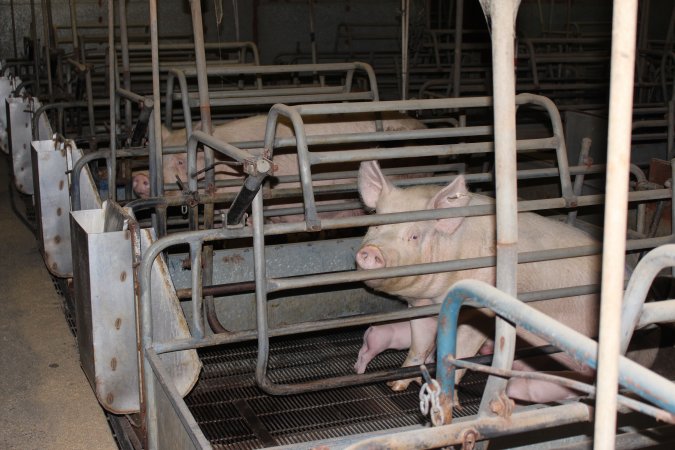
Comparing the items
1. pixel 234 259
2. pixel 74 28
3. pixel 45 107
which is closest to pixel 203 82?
pixel 234 259

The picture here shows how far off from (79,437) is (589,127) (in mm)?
4391

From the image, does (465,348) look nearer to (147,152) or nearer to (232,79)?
(147,152)

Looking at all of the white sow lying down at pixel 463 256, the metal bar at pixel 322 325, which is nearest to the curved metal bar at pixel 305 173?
the metal bar at pixel 322 325

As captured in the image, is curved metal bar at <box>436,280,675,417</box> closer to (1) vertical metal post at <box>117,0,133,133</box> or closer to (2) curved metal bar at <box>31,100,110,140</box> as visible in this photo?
(1) vertical metal post at <box>117,0,133,133</box>

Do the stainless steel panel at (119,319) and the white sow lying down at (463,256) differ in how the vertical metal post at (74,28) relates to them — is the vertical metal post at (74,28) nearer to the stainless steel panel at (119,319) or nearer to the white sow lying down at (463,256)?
the white sow lying down at (463,256)

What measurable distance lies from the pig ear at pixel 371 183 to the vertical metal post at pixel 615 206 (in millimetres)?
2312

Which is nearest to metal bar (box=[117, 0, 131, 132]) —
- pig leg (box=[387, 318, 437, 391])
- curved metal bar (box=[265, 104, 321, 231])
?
curved metal bar (box=[265, 104, 321, 231])

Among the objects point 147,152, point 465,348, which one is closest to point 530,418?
point 465,348

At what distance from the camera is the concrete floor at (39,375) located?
3.71 m

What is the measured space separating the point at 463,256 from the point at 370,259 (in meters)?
0.54

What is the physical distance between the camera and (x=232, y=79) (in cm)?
823

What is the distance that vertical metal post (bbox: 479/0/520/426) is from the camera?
1617 mm

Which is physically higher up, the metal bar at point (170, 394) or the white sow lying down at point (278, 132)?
Answer: the white sow lying down at point (278, 132)

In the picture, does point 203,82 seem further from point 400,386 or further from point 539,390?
point 539,390
